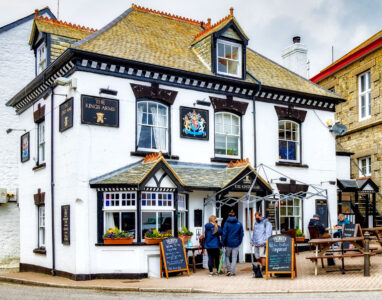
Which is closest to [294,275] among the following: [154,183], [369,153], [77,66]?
[154,183]

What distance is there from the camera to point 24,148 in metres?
21.2

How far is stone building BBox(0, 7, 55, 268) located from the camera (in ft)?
74.0

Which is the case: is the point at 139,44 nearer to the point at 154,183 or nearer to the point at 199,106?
the point at 199,106

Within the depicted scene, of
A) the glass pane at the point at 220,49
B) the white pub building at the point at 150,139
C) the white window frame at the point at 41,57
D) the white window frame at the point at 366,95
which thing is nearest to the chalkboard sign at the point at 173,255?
the white pub building at the point at 150,139

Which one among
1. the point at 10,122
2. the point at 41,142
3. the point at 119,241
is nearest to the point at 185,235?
the point at 119,241

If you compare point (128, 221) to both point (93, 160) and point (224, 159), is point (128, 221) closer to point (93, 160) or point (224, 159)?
point (93, 160)

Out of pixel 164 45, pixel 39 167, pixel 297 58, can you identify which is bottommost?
pixel 39 167

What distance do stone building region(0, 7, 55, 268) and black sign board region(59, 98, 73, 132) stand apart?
5.20 meters

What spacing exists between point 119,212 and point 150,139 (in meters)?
2.70

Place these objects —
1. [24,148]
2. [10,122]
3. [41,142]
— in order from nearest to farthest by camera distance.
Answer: [41,142] → [24,148] → [10,122]

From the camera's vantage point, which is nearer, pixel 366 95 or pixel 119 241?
pixel 119 241

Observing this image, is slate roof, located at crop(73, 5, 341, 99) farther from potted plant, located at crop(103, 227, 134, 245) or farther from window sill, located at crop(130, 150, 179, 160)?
potted plant, located at crop(103, 227, 134, 245)

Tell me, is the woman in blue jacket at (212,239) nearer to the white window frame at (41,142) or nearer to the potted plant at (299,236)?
the potted plant at (299,236)

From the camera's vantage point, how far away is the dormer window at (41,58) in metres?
19.6
